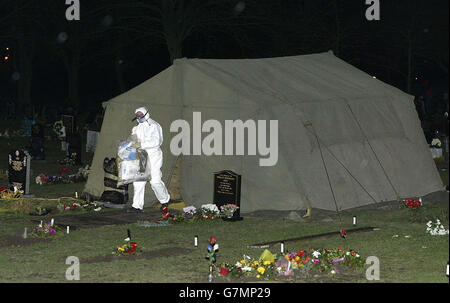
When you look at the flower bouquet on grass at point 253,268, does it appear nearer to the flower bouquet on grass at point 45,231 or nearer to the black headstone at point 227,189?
the flower bouquet on grass at point 45,231

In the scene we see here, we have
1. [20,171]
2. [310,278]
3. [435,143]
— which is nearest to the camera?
[310,278]

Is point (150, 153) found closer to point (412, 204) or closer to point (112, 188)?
point (112, 188)

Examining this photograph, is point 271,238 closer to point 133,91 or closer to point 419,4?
point 133,91

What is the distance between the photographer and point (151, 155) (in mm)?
19656

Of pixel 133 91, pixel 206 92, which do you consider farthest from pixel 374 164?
pixel 133 91

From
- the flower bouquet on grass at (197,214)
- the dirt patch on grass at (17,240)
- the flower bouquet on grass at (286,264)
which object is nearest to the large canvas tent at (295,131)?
the flower bouquet on grass at (197,214)

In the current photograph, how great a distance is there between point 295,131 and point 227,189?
1.86m

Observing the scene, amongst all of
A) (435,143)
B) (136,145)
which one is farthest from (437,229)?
(435,143)

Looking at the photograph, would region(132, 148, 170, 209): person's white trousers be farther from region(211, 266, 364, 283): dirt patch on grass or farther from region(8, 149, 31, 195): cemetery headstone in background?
region(211, 266, 364, 283): dirt patch on grass

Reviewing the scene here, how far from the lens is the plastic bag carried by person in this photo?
19.6 meters

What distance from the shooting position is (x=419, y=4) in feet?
190

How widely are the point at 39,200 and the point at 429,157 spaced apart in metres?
8.92

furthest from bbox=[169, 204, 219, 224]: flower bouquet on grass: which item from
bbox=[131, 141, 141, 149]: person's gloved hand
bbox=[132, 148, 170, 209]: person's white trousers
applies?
bbox=[131, 141, 141, 149]: person's gloved hand

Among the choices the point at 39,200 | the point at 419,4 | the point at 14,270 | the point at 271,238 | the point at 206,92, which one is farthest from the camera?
the point at 419,4
